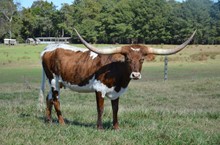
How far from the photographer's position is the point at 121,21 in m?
102

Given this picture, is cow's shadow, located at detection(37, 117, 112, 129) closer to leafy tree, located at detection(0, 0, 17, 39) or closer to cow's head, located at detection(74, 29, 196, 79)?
cow's head, located at detection(74, 29, 196, 79)

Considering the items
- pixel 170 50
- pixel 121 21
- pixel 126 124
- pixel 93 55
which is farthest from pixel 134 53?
pixel 121 21

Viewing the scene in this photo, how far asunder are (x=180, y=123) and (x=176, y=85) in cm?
1456

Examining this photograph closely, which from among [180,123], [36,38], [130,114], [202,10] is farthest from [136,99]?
[36,38]

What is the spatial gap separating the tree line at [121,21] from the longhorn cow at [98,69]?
264 feet

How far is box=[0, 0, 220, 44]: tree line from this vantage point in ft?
313

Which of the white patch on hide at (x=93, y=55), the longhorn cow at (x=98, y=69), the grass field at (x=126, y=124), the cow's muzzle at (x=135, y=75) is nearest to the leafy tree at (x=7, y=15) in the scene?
the grass field at (x=126, y=124)

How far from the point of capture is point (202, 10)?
99438 millimetres

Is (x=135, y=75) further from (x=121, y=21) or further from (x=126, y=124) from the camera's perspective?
(x=121, y=21)

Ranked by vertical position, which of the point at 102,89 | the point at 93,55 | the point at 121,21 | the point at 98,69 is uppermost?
the point at 121,21

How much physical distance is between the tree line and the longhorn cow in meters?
80.4

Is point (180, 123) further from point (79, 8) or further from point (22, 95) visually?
point (79, 8)

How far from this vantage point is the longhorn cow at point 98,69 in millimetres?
9383

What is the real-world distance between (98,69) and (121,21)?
305 feet
